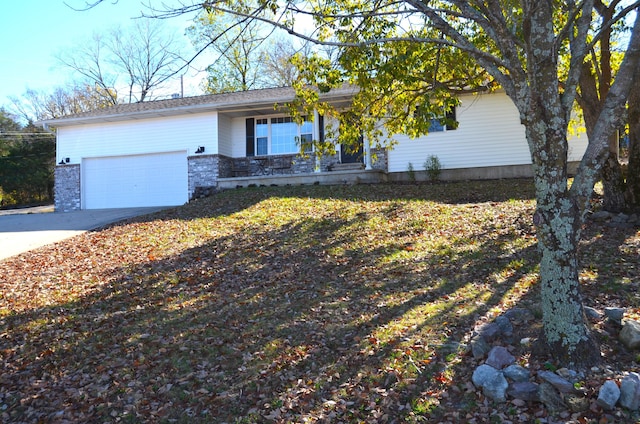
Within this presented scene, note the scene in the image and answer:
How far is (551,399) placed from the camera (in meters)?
3.60

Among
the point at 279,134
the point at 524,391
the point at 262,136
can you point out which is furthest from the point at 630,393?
the point at 262,136

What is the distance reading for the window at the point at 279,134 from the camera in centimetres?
1759

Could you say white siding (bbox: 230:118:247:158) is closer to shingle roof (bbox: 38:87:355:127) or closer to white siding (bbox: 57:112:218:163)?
shingle roof (bbox: 38:87:355:127)

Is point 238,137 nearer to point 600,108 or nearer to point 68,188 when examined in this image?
point 68,188

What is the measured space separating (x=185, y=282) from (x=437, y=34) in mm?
6377

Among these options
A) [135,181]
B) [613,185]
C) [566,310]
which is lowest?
[566,310]

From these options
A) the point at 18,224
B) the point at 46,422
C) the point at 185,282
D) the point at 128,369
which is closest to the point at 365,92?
the point at 185,282

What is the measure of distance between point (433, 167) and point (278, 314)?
11.1m

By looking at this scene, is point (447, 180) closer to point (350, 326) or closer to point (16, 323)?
point (350, 326)

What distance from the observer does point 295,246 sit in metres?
8.81

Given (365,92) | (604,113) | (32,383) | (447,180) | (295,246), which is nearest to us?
(604,113)

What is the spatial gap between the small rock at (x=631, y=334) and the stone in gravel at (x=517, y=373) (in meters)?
1.00

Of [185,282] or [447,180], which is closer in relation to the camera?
[185,282]

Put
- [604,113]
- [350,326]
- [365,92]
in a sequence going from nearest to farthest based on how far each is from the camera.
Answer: [604,113] → [350,326] → [365,92]
